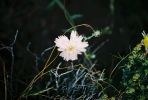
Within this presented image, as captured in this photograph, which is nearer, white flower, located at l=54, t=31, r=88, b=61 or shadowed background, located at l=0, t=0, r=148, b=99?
white flower, located at l=54, t=31, r=88, b=61

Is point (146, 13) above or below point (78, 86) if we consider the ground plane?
above

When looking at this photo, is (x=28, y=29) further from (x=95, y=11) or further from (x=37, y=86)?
(x=37, y=86)

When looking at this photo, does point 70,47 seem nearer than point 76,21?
Yes

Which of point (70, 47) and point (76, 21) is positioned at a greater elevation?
point (76, 21)

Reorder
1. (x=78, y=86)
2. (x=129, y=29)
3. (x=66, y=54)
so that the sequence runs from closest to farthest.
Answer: (x=66, y=54)
(x=78, y=86)
(x=129, y=29)

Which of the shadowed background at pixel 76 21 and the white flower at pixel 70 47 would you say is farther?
the shadowed background at pixel 76 21

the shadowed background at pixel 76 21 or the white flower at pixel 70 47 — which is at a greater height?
the shadowed background at pixel 76 21

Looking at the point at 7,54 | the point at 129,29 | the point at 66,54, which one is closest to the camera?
the point at 66,54

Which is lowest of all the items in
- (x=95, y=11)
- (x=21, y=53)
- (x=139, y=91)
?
(x=139, y=91)

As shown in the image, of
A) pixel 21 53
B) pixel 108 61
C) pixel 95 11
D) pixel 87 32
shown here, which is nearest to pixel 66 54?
pixel 108 61

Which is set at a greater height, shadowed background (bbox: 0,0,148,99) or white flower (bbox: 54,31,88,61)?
shadowed background (bbox: 0,0,148,99)

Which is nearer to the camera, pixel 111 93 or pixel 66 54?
pixel 66 54
